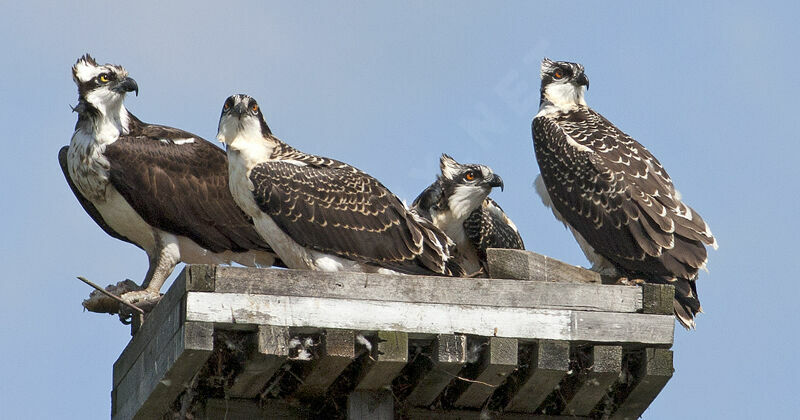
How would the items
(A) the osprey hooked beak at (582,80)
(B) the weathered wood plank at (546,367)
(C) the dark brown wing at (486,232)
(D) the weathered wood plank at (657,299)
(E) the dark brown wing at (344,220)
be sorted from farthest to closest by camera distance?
(A) the osprey hooked beak at (582,80) → (C) the dark brown wing at (486,232) → (E) the dark brown wing at (344,220) → (D) the weathered wood plank at (657,299) → (B) the weathered wood plank at (546,367)

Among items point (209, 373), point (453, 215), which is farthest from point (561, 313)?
point (453, 215)

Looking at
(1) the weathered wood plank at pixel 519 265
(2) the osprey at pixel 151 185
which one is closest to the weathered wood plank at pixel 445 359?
(1) the weathered wood plank at pixel 519 265

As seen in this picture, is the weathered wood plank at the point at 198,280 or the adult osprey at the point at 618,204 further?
the adult osprey at the point at 618,204

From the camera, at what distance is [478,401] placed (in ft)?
27.8

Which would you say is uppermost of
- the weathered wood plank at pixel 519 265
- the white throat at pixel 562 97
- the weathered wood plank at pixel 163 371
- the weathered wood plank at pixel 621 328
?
the white throat at pixel 562 97

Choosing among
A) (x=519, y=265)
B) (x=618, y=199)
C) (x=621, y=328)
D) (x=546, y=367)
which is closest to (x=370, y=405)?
(x=546, y=367)

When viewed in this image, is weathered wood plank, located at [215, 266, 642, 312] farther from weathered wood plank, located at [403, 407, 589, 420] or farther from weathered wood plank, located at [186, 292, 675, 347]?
weathered wood plank, located at [403, 407, 589, 420]

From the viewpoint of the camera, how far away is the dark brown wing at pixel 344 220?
985 centimetres

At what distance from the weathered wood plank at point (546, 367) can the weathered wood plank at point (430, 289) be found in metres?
0.26

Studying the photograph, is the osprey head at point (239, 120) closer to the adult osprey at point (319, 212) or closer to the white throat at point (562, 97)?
the adult osprey at point (319, 212)

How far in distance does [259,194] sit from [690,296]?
11.7 ft

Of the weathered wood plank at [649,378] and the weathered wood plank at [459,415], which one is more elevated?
the weathered wood plank at [649,378]

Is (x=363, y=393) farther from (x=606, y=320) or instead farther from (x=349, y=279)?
(x=606, y=320)

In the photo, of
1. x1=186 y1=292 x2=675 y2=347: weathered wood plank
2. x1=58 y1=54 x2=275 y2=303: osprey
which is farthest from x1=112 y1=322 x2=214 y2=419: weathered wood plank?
x1=58 y1=54 x2=275 y2=303: osprey
